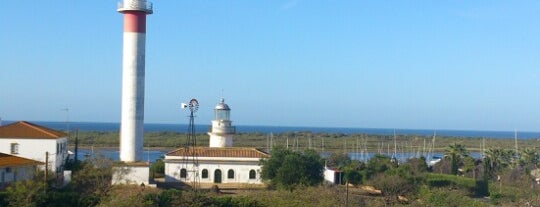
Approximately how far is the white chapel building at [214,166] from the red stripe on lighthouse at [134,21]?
7.24 m

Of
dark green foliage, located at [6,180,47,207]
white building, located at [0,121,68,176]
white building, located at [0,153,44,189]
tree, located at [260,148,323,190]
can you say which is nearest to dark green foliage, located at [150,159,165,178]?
white building, located at [0,121,68,176]

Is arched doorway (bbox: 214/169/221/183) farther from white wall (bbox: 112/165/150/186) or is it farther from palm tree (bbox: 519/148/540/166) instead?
palm tree (bbox: 519/148/540/166)

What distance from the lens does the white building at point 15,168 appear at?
35.7 metres

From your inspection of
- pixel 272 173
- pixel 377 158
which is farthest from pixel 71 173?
pixel 377 158

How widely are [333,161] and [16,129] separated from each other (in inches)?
1090

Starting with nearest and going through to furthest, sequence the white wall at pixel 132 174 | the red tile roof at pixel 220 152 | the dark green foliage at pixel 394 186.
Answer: the white wall at pixel 132 174, the dark green foliage at pixel 394 186, the red tile roof at pixel 220 152

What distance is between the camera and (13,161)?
36.6 m

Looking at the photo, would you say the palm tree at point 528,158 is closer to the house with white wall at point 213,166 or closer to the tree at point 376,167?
the tree at point 376,167

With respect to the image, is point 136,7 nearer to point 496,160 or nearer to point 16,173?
point 16,173

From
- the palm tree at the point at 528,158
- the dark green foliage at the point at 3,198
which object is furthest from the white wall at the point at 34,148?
the palm tree at the point at 528,158

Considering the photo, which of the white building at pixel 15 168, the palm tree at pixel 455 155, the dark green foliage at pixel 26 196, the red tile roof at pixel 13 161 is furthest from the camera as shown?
the palm tree at pixel 455 155

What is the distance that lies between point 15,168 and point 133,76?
8172 millimetres

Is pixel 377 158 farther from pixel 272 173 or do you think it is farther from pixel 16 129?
pixel 16 129

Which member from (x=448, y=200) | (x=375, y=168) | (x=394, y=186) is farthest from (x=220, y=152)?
(x=448, y=200)
